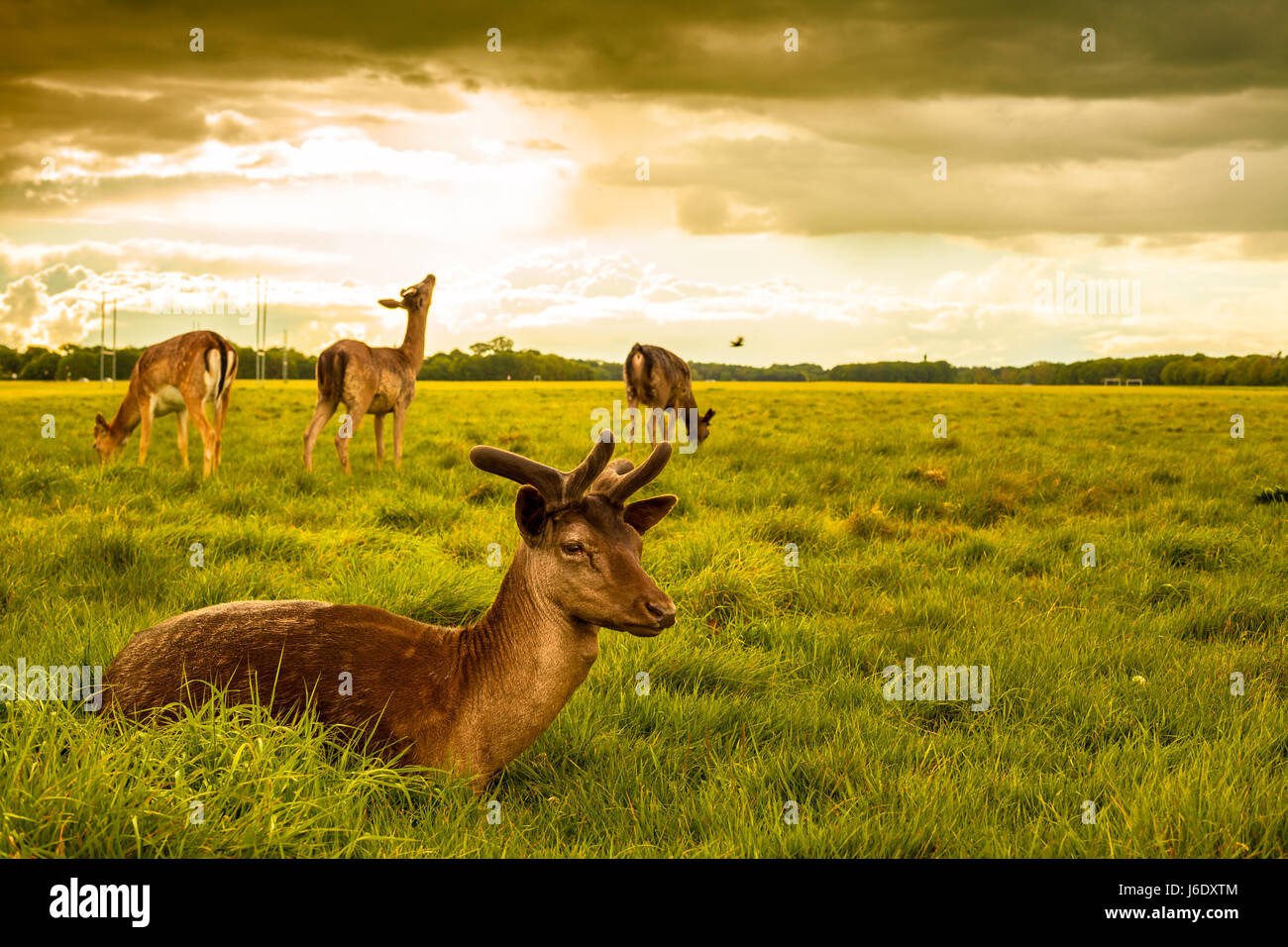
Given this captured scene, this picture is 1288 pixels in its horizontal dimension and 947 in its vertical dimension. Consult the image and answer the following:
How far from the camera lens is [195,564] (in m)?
6.77

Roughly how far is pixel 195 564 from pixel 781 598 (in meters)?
4.52

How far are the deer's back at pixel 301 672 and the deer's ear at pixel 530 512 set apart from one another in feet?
2.39

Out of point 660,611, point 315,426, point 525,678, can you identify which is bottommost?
point 525,678

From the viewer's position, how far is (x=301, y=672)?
11.8 ft

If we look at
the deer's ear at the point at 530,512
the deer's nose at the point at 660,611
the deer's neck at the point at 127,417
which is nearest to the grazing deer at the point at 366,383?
the deer's neck at the point at 127,417

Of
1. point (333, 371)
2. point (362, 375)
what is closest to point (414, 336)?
point (362, 375)

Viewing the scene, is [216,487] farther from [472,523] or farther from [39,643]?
[39,643]

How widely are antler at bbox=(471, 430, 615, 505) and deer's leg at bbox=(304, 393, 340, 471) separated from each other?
8874 mm

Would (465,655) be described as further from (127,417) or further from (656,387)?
(656,387)

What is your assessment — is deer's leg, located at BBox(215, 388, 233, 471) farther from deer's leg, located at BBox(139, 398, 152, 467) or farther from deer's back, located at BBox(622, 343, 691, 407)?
deer's back, located at BBox(622, 343, 691, 407)

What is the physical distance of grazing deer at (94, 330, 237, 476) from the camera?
41.8 ft

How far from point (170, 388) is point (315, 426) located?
2.46 meters

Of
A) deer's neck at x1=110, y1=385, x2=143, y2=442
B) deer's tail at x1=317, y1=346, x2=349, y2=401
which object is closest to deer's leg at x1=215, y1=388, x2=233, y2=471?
deer's neck at x1=110, y1=385, x2=143, y2=442
